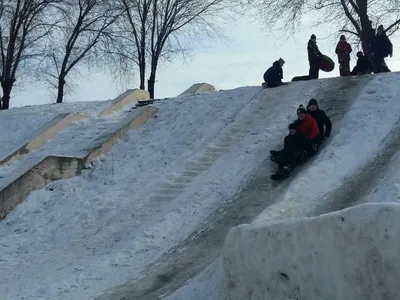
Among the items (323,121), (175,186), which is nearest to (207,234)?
(175,186)

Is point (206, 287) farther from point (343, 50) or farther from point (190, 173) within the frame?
point (343, 50)

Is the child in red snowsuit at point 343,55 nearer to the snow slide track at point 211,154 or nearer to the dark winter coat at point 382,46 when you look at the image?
the dark winter coat at point 382,46

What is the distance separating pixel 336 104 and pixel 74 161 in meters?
5.62

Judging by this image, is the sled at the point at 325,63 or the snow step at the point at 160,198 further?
the sled at the point at 325,63

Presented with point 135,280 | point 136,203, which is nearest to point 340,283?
point 135,280

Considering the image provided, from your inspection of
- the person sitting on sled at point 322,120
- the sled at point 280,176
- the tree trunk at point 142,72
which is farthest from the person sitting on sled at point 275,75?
the tree trunk at point 142,72

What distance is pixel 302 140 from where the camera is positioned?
37.5 feet

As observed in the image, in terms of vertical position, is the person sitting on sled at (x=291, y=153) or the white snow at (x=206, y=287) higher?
the person sitting on sled at (x=291, y=153)

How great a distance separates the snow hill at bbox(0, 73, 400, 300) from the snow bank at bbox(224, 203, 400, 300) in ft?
2.33

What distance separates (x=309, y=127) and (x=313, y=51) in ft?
18.7

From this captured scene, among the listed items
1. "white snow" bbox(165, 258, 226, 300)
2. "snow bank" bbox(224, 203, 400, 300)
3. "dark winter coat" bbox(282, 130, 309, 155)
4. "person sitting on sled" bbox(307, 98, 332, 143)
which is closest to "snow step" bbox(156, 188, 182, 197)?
"dark winter coat" bbox(282, 130, 309, 155)

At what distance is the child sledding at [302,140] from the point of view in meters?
11.2

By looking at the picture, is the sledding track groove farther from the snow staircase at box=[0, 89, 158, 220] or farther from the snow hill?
the snow staircase at box=[0, 89, 158, 220]

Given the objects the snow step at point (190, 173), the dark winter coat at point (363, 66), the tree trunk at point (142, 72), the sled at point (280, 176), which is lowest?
the sled at point (280, 176)
